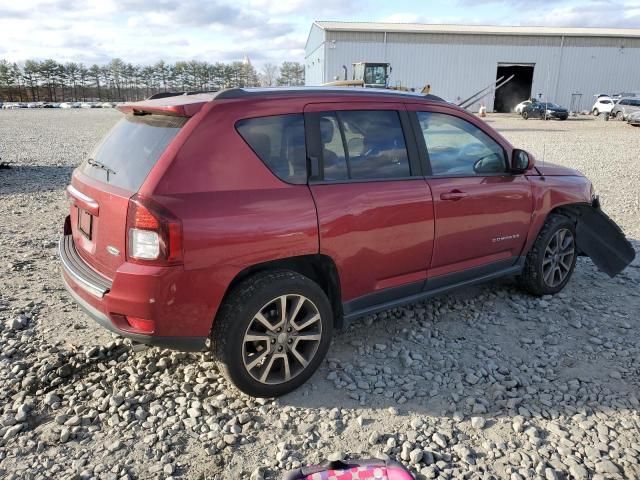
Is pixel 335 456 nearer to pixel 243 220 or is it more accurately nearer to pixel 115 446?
pixel 115 446

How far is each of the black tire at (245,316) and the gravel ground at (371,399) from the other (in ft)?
0.50

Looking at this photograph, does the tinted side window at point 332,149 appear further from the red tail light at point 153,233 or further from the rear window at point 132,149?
the red tail light at point 153,233

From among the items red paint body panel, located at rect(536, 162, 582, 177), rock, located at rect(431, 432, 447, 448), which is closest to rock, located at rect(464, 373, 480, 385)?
rock, located at rect(431, 432, 447, 448)

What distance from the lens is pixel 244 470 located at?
267 cm

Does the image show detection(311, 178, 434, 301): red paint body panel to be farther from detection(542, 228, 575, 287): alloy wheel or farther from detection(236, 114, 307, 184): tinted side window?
detection(542, 228, 575, 287): alloy wheel

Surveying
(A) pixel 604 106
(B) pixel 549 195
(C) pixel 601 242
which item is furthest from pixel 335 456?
(A) pixel 604 106

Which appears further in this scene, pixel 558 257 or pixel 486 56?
pixel 486 56

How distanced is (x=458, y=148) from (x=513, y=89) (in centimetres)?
5161

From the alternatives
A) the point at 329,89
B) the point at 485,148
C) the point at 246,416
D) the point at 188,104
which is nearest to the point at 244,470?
the point at 246,416

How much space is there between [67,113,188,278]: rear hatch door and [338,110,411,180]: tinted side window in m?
1.12

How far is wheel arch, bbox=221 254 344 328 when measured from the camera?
3.09m

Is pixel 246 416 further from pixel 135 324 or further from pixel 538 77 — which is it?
pixel 538 77

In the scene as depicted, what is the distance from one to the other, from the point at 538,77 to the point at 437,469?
51.4 m

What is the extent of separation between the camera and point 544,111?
3775 cm
